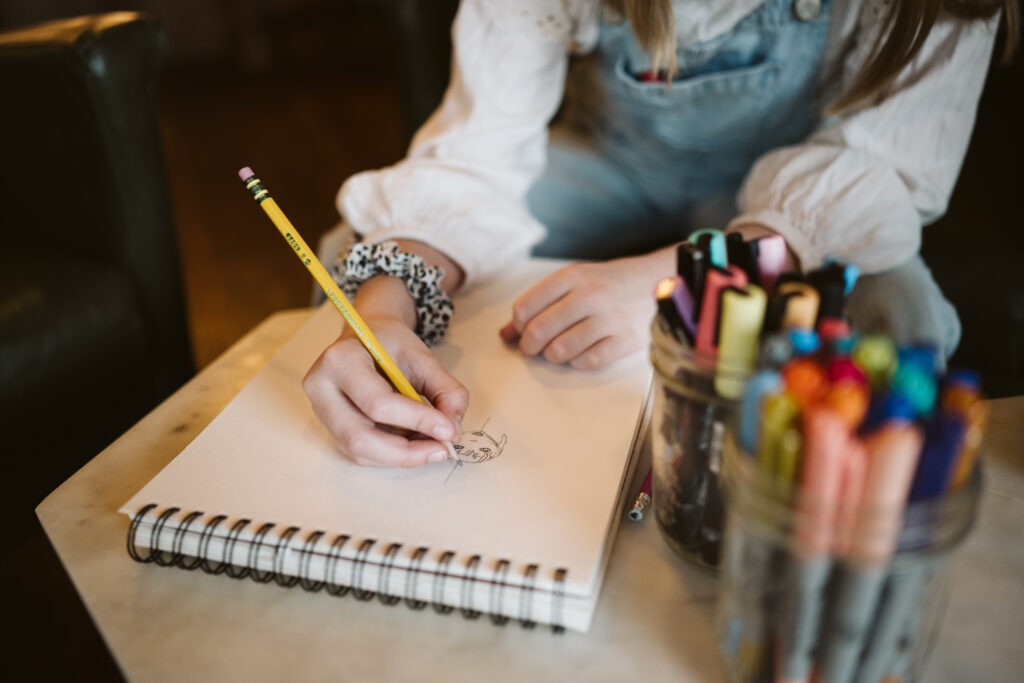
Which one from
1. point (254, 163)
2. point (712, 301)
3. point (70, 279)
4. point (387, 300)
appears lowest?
point (254, 163)

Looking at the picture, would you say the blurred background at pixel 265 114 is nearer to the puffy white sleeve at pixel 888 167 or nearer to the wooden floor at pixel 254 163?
the wooden floor at pixel 254 163

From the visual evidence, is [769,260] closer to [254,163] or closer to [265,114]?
[254,163]

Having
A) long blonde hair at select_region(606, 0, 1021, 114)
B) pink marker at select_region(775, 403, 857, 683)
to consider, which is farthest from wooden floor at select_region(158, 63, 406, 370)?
pink marker at select_region(775, 403, 857, 683)

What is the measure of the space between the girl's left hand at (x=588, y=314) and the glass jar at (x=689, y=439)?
140 millimetres

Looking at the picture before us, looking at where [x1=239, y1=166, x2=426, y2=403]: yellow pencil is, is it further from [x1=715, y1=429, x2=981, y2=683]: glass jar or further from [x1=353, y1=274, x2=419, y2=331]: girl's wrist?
[x1=715, y1=429, x2=981, y2=683]: glass jar

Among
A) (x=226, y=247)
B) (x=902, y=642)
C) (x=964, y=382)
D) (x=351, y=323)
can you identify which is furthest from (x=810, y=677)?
(x=226, y=247)

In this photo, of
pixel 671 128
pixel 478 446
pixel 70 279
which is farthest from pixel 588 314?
pixel 70 279

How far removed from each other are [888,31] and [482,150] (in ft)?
1.25

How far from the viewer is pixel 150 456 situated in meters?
0.57

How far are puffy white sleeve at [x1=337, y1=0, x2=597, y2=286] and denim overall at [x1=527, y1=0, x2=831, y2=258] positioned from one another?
93 mm

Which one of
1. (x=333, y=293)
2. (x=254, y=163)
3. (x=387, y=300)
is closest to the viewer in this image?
(x=333, y=293)

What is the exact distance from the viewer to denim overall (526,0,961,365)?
2.24ft

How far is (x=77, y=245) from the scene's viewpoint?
3.25ft

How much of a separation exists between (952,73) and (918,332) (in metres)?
0.23
